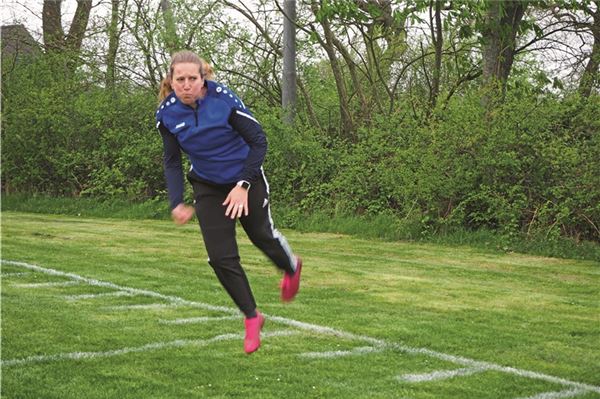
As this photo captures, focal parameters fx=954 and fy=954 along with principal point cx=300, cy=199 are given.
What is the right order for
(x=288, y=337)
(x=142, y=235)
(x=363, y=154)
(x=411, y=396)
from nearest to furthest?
(x=411, y=396), (x=288, y=337), (x=142, y=235), (x=363, y=154)

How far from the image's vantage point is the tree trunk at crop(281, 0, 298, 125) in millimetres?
18328

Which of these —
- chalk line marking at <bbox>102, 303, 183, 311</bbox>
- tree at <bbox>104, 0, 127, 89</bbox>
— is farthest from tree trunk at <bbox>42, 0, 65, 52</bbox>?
chalk line marking at <bbox>102, 303, 183, 311</bbox>

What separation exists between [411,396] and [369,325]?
2224 mm

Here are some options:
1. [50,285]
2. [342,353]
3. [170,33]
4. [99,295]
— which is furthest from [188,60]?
[170,33]

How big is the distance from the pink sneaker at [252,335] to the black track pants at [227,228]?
0.06 meters

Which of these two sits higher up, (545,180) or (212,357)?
(545,180)

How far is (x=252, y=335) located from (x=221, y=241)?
0.59 meters

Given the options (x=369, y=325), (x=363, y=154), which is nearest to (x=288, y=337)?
(x=369, y=325)

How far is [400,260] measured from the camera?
12.5 metres

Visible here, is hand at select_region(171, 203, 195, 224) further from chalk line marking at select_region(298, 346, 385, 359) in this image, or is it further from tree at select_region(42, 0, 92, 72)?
tree at select_region(42, 0, 92, 72)

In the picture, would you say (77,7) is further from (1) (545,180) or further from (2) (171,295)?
(2) (171,295)

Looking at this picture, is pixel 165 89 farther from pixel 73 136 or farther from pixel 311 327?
pixel 73 136

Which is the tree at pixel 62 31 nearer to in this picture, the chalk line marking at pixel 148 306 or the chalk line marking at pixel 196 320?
the chalk line marking at pixel 148 306

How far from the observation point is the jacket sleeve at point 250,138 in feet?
18.2
